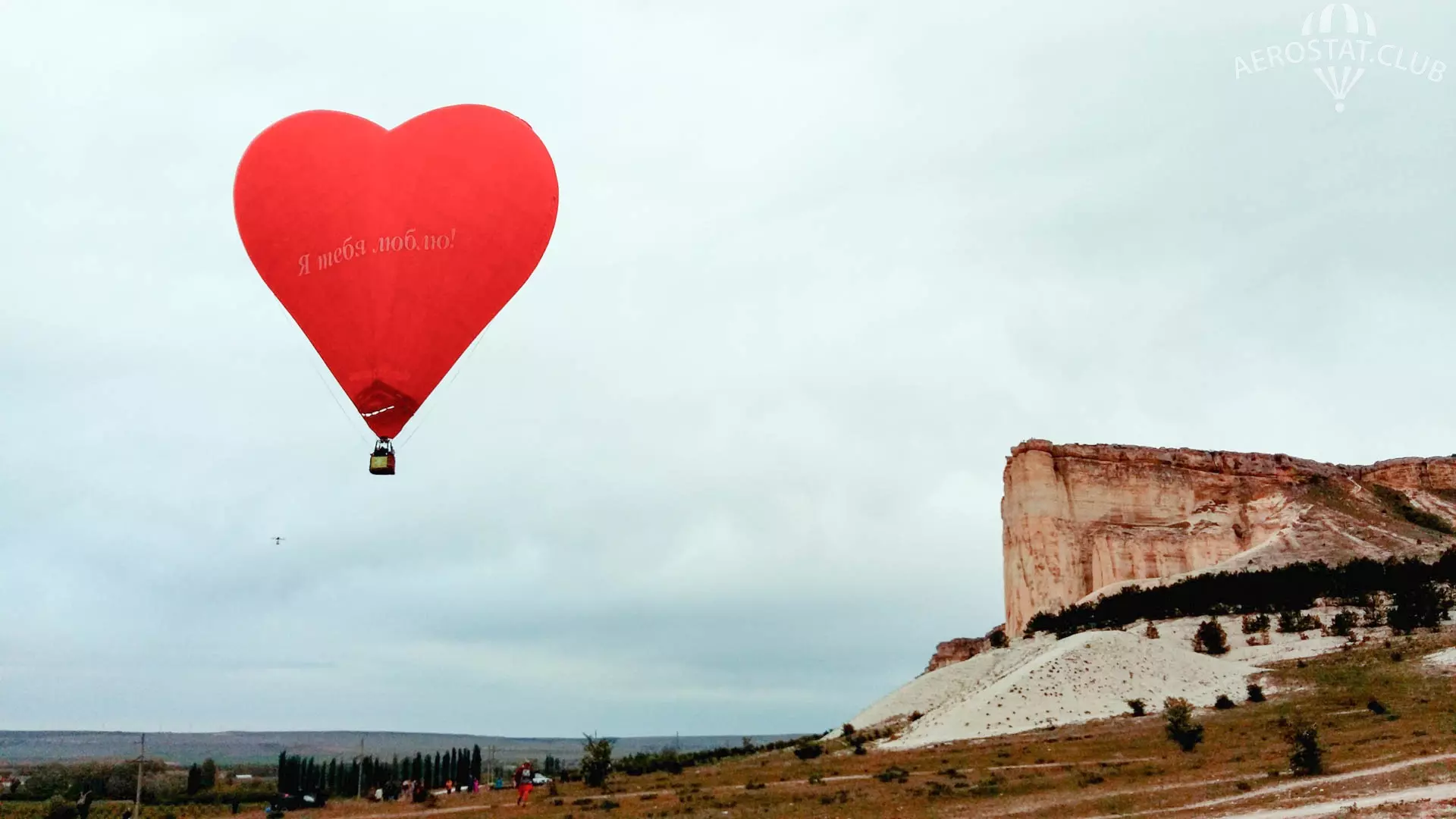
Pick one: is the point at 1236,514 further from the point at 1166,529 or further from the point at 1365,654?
the point at 1365,654

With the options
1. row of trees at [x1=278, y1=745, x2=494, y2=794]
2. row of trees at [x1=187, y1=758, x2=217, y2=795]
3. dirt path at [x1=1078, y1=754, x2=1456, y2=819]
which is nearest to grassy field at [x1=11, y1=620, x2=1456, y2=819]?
dirt path at [x1=1078, y1=754, x2=1456, y2=819]

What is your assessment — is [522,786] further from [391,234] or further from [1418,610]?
[1418,610]

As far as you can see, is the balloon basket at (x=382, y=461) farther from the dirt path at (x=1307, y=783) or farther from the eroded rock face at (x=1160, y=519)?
the eroded rock face at (x=1160, y=519)

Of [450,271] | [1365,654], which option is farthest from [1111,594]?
[450,271]

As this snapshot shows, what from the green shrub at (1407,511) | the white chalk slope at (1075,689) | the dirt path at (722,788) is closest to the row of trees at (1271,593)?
the white chalk slope at (1075,689)

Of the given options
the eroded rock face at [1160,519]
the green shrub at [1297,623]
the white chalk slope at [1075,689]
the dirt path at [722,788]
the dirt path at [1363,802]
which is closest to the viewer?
the dirt path at [1363,802]

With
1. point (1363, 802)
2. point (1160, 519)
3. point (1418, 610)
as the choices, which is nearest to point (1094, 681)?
point (1418, 610)
